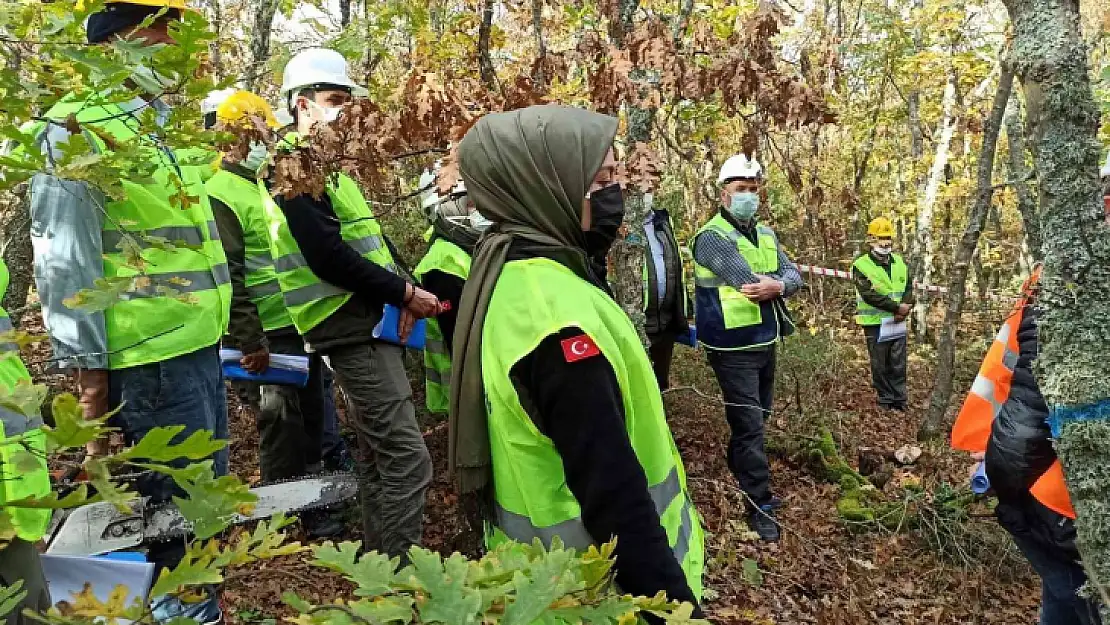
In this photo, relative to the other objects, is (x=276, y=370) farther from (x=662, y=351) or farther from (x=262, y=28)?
(x=262, y=28)

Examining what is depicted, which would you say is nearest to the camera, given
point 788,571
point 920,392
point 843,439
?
point 788,571

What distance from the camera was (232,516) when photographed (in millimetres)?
1016

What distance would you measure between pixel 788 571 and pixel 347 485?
2.73 metres

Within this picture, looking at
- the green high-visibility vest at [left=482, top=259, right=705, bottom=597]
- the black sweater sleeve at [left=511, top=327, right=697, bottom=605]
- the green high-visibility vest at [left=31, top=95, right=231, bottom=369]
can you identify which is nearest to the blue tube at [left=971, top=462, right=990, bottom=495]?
the green high-visibility vest at [left=482, top=259, right=705, bottom=597]

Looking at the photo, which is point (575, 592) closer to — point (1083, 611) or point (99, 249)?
point (99, 249)

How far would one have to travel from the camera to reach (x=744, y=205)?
5.85 meters

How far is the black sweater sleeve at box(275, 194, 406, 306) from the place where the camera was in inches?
134

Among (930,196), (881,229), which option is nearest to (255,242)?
(881,229)

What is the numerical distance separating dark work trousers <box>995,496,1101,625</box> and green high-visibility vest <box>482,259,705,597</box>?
5.42 feet

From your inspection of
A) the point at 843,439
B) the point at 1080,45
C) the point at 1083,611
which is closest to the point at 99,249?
the point at 1080,45

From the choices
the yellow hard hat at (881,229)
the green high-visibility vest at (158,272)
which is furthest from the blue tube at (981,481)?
the yellow hard hat at (881,229)

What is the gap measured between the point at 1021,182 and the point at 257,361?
15.5 ft

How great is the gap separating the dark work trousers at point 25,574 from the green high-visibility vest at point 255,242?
8.80ft

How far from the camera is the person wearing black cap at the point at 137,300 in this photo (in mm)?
2482
